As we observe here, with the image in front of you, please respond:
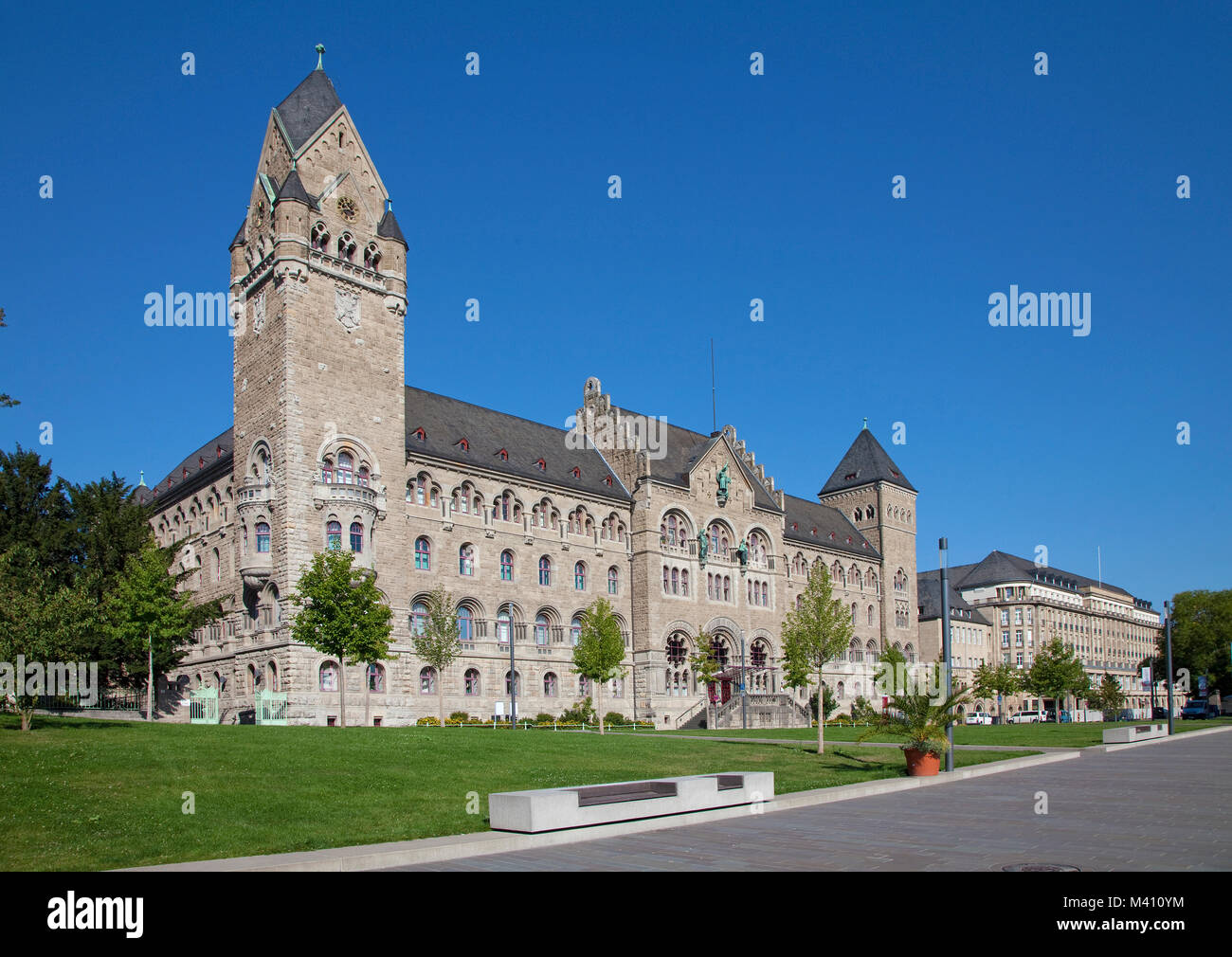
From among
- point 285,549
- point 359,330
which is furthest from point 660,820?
point 359,330

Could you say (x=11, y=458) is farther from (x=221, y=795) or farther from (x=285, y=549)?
(x=221, y=795)

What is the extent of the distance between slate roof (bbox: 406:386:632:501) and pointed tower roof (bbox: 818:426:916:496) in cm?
3202

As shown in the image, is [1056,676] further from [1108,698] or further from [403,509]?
[403,509]

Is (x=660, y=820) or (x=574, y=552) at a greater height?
(x=574, y=552)

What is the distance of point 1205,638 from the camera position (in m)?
118

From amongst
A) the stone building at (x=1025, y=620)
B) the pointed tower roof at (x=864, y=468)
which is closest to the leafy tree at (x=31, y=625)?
the pointed tower roof at (x=864, y=468)

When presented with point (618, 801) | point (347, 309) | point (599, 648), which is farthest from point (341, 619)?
point (618, 801)

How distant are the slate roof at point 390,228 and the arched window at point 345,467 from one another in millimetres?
11405

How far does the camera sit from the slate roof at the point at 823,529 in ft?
254

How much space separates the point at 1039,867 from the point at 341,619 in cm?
2964

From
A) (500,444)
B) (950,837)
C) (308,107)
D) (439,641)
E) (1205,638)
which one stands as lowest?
(1205,638)

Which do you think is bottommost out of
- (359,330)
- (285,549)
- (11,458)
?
(285,549)

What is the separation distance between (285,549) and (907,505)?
6084cm
